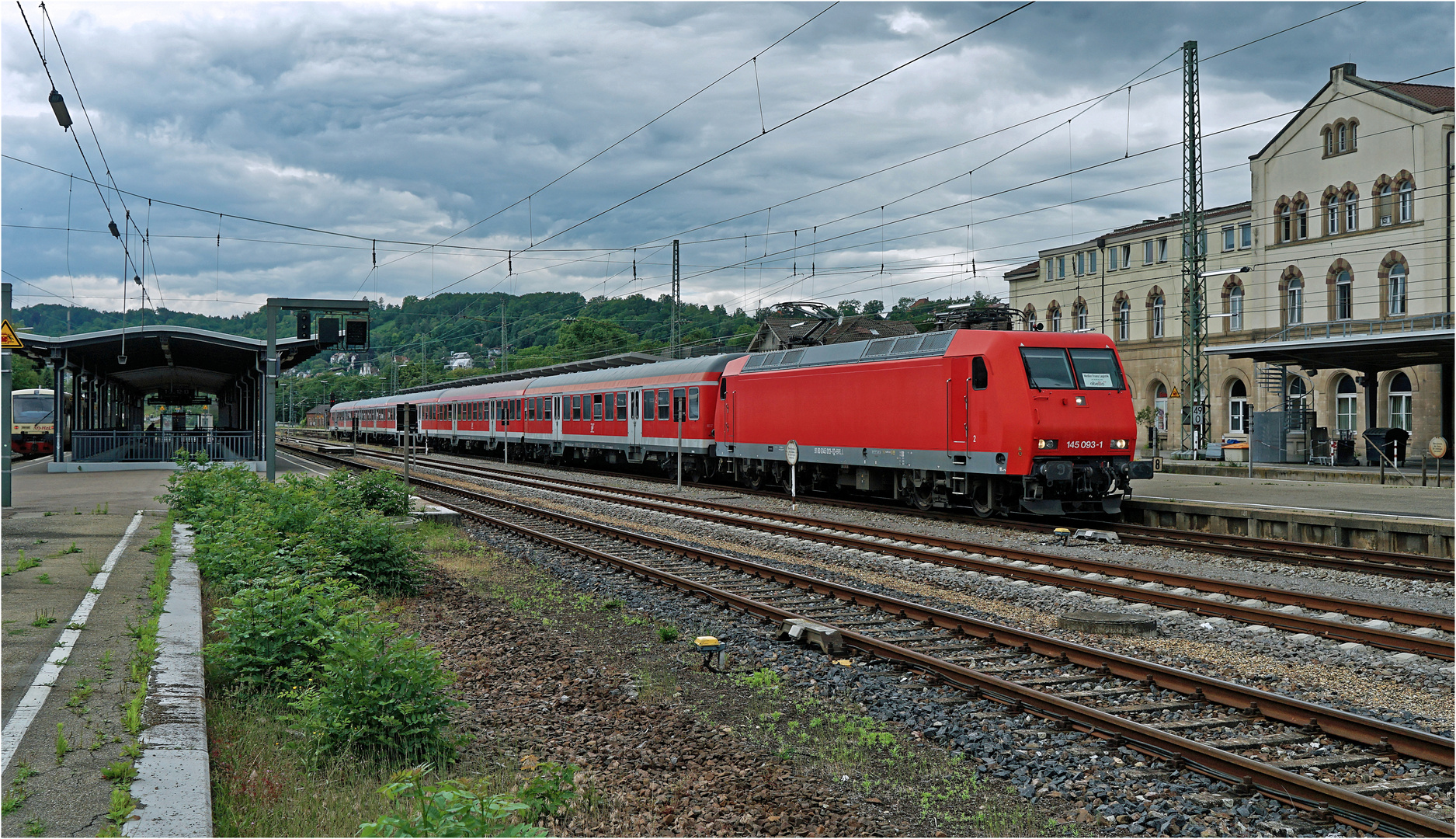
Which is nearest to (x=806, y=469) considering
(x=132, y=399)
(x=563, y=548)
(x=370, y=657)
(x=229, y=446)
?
(x=563, y=548)

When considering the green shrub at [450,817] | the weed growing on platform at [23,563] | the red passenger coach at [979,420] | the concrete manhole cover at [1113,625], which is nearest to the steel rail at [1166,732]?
the concrete manhole cover at [1113,625]

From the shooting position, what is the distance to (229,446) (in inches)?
1475

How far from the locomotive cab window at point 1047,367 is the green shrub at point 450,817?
13948 millimetres

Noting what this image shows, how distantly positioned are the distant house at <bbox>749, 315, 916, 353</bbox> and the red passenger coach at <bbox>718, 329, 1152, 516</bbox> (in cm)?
363

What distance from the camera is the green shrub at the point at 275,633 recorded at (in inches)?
290

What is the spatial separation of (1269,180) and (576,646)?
162ft

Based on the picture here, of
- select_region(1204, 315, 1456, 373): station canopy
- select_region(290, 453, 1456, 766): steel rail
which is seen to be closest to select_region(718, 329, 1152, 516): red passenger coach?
select_region(290, 453, 1456, 766): steel rail

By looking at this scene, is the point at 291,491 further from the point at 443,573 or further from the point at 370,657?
the point at 370,657

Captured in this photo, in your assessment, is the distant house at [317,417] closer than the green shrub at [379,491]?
No

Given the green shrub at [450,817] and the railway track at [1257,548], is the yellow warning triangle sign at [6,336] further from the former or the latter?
the green shrub at [450,817]

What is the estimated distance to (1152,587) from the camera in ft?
37.8

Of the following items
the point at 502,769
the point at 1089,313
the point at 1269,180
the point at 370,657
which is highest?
the point at 1269,180

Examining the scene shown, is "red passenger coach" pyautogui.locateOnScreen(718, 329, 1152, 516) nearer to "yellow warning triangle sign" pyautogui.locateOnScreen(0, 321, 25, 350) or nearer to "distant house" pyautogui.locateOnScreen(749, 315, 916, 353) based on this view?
"distant house" pyautogui.locateOnScreen(749, 315, 916, 353)

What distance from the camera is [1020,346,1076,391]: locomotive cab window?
1677cm
